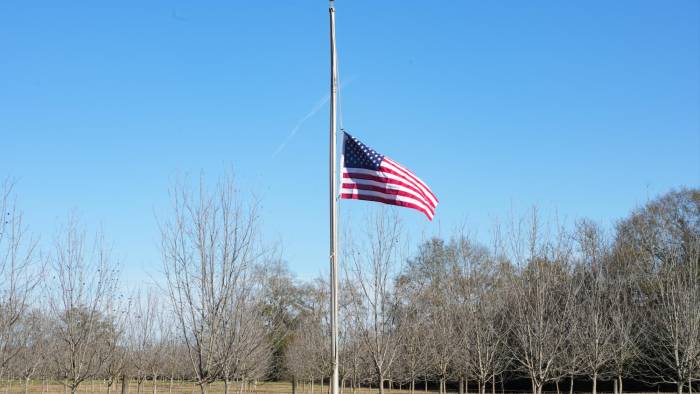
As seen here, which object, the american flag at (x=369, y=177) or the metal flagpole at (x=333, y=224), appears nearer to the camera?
the metal flagpole at (x=333, y=224)

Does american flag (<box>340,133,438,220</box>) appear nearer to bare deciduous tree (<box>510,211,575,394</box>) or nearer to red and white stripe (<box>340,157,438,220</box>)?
red and white stripe (<box>340,157,438,220</box>)

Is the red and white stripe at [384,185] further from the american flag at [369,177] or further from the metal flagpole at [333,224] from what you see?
the metal flagpole at [333,224]

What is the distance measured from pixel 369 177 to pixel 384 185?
0.93ft

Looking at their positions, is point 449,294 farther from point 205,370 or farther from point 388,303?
point 205,370

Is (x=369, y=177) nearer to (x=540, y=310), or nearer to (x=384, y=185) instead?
(x=384, y=185)

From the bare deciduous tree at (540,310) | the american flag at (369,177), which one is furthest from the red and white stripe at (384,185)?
the bare deciduous tree at (540,310)

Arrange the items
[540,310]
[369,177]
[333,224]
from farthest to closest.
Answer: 1. [540,310]
2. [369,177]
3. [333,224]

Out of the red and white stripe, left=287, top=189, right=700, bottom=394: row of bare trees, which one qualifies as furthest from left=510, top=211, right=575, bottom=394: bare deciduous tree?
the red and white stripe

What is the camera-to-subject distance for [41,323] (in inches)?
1239

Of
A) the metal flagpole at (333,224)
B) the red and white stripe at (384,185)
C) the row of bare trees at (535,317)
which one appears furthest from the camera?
the row of bare trees at (535,317)

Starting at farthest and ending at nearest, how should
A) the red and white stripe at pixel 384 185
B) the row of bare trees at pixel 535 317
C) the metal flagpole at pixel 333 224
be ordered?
the row of bare trees at pixel 535 317 → the red and white stripe at pixel 384 185 → the metal flagpole at pixel 333 224

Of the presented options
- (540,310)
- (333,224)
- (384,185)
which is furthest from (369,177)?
(540,310)

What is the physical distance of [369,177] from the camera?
11758mm

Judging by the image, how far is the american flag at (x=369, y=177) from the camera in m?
11.7
